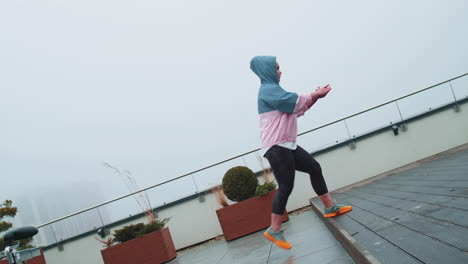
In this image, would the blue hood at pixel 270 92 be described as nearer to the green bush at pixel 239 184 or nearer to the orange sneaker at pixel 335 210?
the orange sneaker at pixel 335 210

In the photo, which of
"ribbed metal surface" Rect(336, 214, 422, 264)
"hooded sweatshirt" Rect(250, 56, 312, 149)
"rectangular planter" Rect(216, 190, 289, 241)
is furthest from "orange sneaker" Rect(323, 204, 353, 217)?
"rectangular planter" Rect(216, 190, 289, 241)

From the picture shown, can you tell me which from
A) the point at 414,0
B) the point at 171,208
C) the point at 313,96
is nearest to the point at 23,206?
the point at 171,208

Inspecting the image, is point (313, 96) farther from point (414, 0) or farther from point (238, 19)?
point (238, 19)

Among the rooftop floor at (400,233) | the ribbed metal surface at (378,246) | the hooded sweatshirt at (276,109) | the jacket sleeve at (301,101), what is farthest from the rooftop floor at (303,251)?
the jacket sleeve at (301,101)

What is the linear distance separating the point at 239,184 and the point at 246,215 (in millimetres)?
485

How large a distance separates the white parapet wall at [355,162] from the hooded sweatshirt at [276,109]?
416 cm

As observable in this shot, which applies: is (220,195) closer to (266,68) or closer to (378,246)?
(266,68)

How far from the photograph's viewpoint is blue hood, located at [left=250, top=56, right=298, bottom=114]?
3066 millimetres

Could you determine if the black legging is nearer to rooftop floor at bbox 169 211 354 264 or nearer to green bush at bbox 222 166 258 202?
rooftop floor at bbox 169 211 354 264

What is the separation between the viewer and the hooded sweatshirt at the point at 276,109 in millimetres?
3059

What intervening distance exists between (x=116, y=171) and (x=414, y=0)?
9.19 meters

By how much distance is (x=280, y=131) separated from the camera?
3.14 metres

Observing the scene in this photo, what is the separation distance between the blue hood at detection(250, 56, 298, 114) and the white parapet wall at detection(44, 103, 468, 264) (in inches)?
165

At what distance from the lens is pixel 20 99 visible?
477 inches
